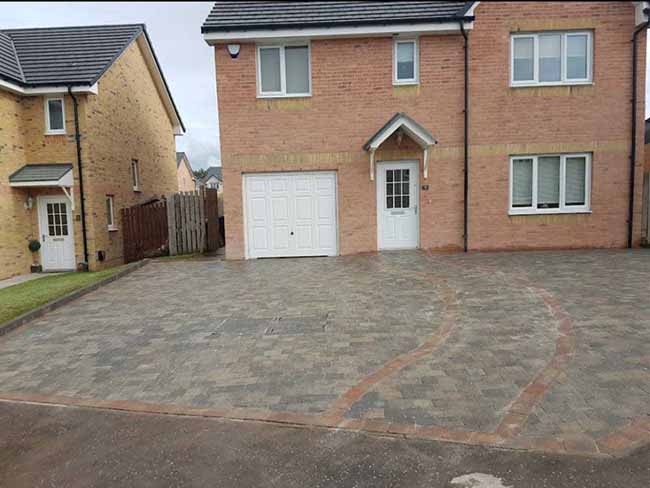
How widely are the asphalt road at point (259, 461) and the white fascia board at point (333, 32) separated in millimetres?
10360

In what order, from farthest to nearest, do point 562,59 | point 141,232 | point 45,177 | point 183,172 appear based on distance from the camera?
point 183,172 → point 141,232 → point 45,177 → point 562,59

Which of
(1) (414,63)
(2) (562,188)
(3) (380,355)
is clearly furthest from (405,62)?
(3) (380,355)

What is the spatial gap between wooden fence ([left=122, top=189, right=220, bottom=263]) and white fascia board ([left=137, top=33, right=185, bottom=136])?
7.36 metres

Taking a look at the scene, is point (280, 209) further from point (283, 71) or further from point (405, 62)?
point (405, 62)

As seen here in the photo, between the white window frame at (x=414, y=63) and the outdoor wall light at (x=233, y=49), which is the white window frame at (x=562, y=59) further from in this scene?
the outdoor wall light at (x=233, y=49)

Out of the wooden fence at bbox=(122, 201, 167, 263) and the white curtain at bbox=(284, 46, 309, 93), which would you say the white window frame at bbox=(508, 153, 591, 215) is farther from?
the wooden fence at bbox=(122, 201, 167, 263)

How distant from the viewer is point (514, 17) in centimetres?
1197

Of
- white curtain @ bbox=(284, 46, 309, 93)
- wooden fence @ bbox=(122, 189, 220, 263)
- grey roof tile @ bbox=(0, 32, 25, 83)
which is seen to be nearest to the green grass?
wooden fence @ bbox=(122, 189, 220, 263)

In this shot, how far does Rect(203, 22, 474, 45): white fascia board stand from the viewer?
38.1 feet

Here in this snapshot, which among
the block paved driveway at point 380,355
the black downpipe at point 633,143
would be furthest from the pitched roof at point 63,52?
the black downpipe at point 633,143

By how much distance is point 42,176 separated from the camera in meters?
14.4

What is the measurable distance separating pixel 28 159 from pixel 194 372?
13.9m

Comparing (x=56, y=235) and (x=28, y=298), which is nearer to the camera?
(x=28, y=298)

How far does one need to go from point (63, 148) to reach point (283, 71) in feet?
27.4
